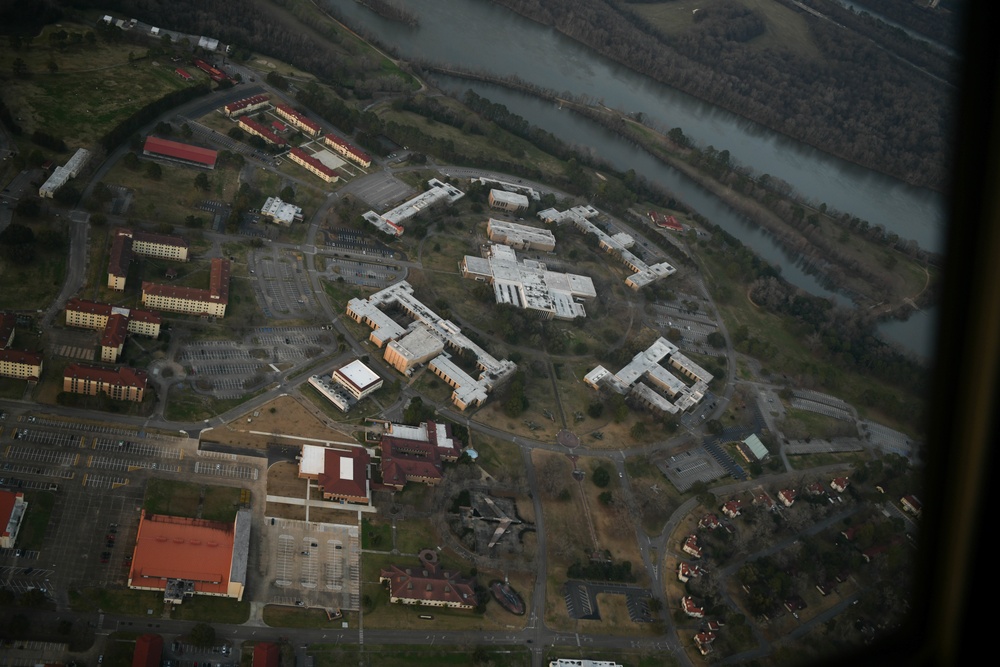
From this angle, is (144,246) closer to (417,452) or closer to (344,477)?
(344,477)

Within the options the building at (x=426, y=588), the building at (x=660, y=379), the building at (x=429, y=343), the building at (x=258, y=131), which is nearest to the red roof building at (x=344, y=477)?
the building at (x=426, y=588)

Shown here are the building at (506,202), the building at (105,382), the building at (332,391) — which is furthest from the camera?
the building at (506,202)

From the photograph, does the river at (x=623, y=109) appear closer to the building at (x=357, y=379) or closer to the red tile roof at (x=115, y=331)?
the building at (x=357, y=379)

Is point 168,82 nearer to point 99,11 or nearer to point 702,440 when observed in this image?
point 99,11

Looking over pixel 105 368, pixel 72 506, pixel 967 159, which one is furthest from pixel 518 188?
pixel 967 159

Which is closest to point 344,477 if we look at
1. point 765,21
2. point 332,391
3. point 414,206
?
point 332,391

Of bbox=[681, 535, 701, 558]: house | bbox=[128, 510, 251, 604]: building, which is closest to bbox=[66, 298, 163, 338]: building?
bbox=[128, 510, 251, 604]: building
